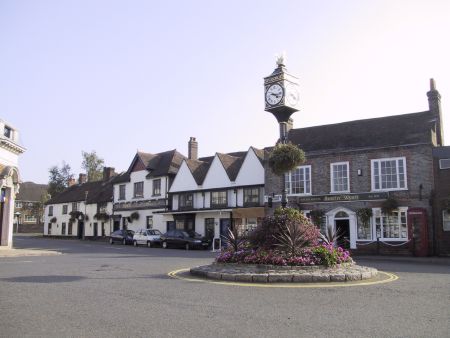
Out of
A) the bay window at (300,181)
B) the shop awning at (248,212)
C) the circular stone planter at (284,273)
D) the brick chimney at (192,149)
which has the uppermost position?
the brick chimney at (192,149)

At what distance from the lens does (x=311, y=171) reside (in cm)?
3167

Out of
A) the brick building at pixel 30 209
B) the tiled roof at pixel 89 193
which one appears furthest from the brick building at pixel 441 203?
the brick building at pixel 30 209

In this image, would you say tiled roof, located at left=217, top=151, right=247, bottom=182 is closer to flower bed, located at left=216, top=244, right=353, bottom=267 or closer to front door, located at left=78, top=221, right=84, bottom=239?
flower bed, located at left=216, top=244, right=353, bottom=267

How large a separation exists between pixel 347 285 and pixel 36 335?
779 cm

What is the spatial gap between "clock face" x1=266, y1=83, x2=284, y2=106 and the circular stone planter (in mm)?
6172

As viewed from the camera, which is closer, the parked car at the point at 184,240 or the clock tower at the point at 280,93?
the clock tower at the point at 280,93

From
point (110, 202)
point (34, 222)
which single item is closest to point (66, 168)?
point (34, 222)

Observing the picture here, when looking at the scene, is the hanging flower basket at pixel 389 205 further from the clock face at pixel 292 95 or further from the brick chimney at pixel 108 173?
the brick chimney at pixel 108 173

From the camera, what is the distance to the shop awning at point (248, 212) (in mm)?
34844

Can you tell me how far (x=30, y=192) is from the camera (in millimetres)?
93875

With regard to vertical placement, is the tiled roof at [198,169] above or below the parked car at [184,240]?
above

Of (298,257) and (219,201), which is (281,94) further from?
(219,201)

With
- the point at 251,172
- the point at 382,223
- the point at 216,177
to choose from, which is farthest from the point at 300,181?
the point at 216,177

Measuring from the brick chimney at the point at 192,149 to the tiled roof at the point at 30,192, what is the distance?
180 ft
